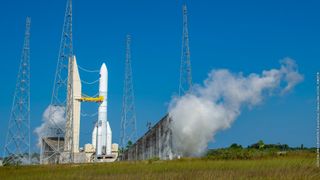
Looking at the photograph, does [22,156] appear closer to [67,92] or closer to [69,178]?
[67,92]

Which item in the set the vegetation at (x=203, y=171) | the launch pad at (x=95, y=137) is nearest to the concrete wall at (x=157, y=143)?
the launch pad at (x=95, y=137)

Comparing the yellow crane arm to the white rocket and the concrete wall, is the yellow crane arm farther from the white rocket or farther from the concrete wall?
the concrete wall

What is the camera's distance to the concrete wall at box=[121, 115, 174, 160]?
190ft

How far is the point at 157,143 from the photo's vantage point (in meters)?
59.6

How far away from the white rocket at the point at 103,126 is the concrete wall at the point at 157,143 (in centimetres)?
1243

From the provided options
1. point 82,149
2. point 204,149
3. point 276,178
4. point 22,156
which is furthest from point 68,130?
point 276,178

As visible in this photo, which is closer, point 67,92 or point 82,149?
point 67,92

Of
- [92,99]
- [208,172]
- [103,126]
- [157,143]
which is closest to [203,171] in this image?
[208,172]

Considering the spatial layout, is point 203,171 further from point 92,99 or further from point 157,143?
point 92,99

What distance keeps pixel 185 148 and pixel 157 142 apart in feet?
11.2

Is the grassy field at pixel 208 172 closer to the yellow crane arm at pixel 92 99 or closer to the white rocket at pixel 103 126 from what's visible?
the white rocket at pixel 103 126

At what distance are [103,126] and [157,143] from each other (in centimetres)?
1972

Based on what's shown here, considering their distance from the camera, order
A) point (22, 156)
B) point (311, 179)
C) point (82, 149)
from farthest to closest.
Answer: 1. point (82, 149)
2. point (22, 156)
3. point (311, 179)

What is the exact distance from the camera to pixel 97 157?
7788 cm
